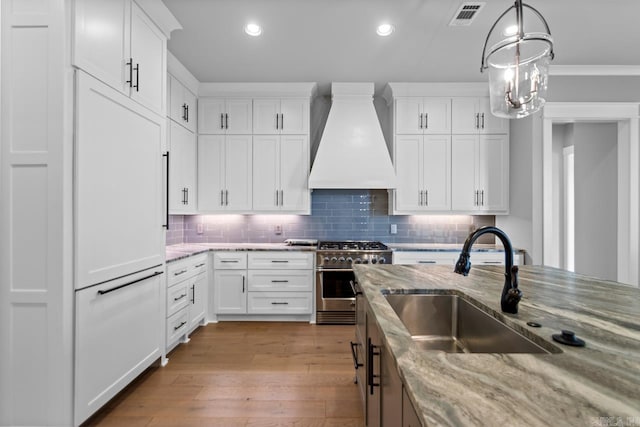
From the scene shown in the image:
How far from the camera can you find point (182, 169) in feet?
11.7

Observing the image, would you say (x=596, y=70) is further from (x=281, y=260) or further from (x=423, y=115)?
(x=281, y=260)

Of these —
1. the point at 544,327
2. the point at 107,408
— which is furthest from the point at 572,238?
the point at 107,408

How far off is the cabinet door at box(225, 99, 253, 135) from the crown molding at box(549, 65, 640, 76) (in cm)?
345

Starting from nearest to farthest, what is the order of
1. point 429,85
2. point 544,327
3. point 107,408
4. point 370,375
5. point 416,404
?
point 416,404
point 544,327
point 370,375
point 107,408
point 429,85

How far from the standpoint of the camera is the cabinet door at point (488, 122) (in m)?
3.91

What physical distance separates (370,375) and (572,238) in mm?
5318

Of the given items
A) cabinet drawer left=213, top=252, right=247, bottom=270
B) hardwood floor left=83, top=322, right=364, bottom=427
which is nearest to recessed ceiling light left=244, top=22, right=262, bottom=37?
cabinet drawer left=213, top=252, right=247, bottom=270

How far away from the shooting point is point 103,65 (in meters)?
1.89

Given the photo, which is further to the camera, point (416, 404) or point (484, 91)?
point (484, 91)

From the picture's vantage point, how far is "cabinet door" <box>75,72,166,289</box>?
5.74ft

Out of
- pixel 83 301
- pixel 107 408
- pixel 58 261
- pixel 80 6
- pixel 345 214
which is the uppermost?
pixel 80 6

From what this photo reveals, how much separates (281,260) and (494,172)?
9.28ft

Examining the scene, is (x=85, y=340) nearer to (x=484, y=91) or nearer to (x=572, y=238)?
(x=484, y=91)

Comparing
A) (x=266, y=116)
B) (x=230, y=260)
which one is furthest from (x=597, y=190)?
(x=230, y=260)
